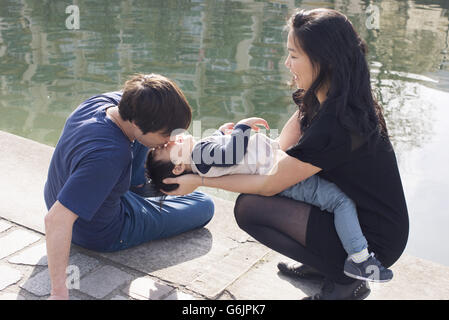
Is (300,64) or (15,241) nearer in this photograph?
(300,64)

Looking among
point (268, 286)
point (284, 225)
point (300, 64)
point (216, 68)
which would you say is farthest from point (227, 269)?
point (216, 68)

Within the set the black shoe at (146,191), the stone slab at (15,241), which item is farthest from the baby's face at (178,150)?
the stone slab at (15,241)

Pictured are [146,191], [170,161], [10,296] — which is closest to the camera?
[10,296]

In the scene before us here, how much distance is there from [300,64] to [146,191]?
135 cm

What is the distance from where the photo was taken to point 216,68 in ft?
34.0

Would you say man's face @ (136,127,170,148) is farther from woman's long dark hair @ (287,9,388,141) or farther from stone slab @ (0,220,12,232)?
stone slab @ (0,220,12,232)

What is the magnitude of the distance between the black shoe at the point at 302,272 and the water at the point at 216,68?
184 centimetres

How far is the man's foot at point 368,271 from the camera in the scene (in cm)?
274

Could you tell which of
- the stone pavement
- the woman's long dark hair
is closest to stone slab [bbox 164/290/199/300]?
the stone pavement

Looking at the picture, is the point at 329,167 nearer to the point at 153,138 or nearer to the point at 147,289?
the point at 153,138

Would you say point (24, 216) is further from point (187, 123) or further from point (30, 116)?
point (30, 116)

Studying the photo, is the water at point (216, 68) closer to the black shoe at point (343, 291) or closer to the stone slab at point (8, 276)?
the black shoe at point (343, 291)
